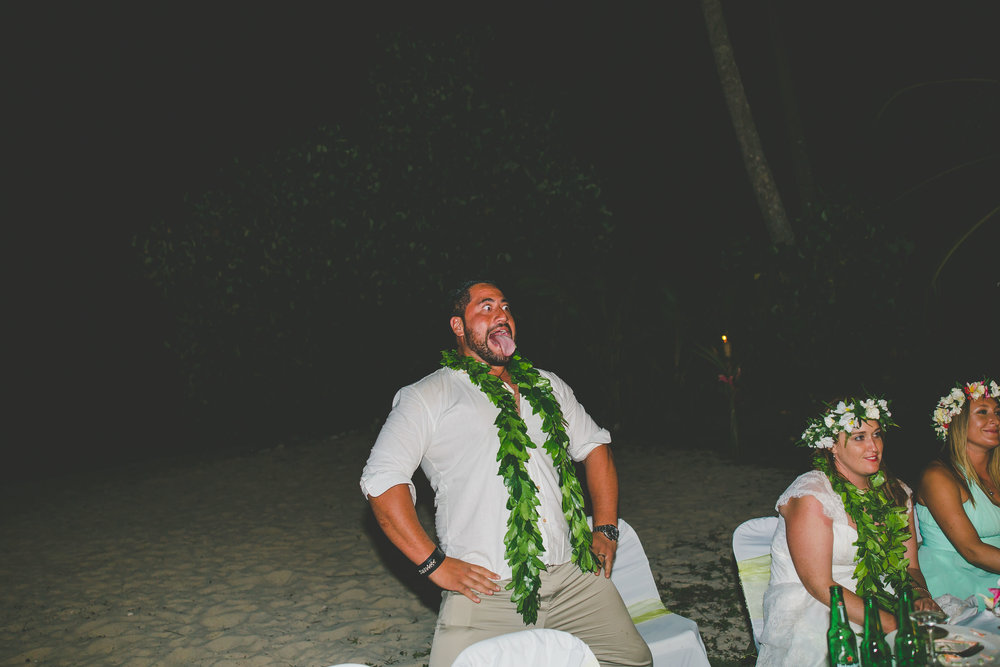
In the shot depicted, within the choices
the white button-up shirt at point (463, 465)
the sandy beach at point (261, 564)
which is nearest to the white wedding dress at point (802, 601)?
the white button-up shirt at point (463, 465)

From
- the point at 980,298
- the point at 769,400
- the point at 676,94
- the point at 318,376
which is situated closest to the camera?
the point at 980,298

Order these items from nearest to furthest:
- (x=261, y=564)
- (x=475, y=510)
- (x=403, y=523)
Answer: (x=403, y=523), (x=475, y=510), (x=261, y=564)

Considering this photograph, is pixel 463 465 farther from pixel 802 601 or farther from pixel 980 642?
pixel 980 642

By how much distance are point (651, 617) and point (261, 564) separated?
3.78 metres

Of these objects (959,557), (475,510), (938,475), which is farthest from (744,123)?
(475,510)

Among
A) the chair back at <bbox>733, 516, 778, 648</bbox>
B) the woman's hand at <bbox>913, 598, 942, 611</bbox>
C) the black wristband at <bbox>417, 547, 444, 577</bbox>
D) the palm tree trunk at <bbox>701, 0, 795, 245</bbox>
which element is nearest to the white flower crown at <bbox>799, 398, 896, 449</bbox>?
the chair back at <bbox>733, 516, 778, 648</bbox>

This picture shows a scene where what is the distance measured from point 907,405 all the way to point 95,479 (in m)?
9.37

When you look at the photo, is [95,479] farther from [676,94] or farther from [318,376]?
[676,94]

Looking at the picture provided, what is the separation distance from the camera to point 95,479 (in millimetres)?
10172

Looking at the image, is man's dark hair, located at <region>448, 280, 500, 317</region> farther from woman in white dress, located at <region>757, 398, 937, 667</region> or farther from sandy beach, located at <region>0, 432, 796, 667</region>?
sandy beach, located at <region>0, 432, 796, 667</region>

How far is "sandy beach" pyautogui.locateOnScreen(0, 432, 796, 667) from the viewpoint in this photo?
15.0ft

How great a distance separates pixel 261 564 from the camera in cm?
611

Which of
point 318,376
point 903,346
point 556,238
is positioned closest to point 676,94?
point 556,238

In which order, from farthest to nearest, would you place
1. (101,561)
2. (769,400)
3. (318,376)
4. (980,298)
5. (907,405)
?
(318,376)
(769,400)
(980,298)
(907,405)
(101,561)
